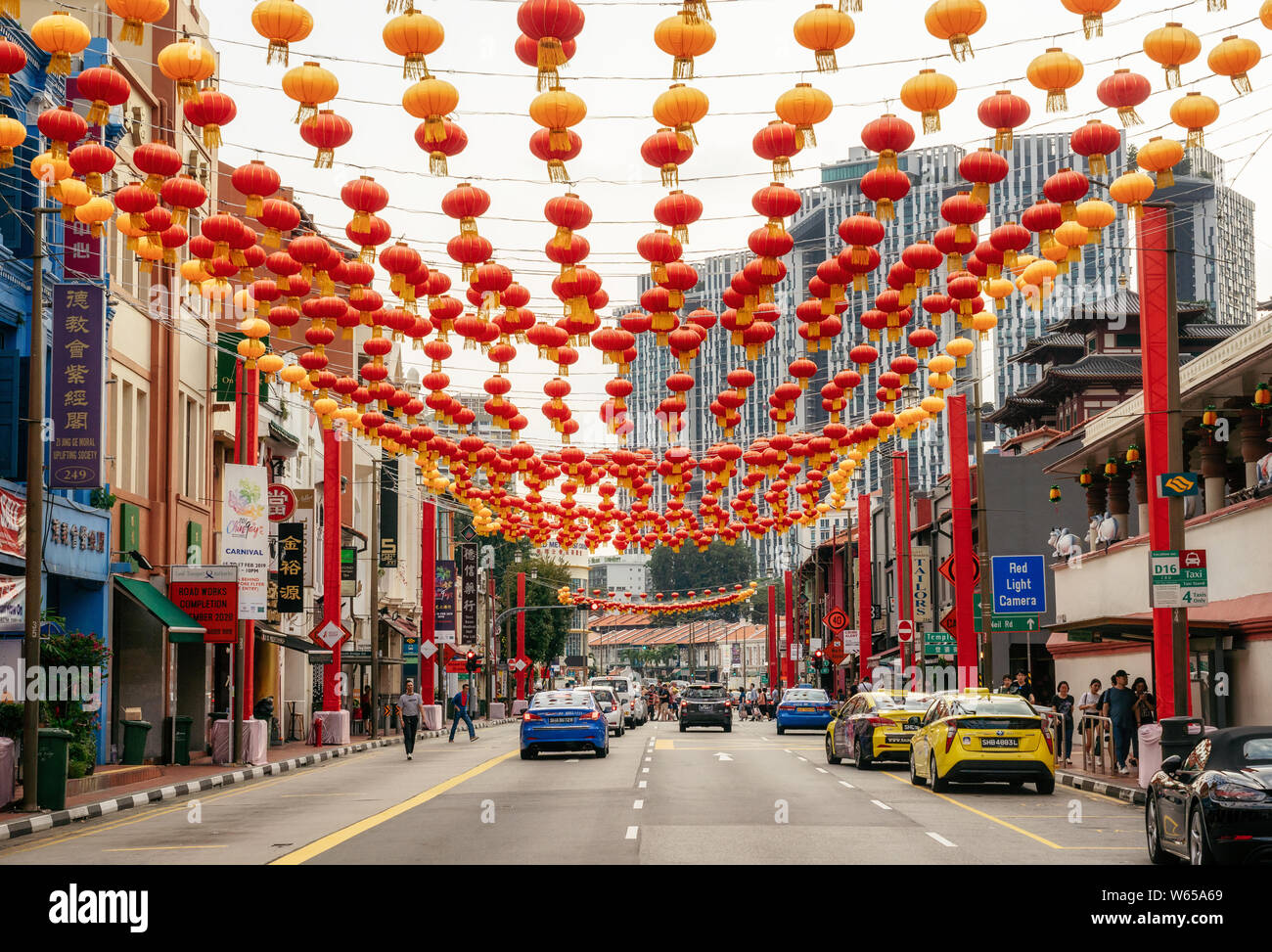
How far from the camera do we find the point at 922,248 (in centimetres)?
1811

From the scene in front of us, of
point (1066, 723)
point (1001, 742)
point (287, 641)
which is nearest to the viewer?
point (1001, 742)

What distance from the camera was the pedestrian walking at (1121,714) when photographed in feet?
90.8

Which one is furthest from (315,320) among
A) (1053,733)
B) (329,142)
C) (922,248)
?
(1053,733)

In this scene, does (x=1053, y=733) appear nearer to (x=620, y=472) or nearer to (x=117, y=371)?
(x=620, y=472)

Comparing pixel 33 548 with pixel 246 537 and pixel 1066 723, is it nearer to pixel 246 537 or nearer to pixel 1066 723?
pixel 246 537

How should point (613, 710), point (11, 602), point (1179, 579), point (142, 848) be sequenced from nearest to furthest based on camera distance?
point (142, 848) < point (1179, 579) < point (11, 602) < point (613, 710)

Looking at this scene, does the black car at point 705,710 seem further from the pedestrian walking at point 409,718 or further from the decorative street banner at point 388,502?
the decorative street banner at point 388,502

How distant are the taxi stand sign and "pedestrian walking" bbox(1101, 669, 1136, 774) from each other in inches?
192

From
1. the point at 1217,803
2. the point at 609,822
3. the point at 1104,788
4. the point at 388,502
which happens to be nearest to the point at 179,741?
the point at 609,822

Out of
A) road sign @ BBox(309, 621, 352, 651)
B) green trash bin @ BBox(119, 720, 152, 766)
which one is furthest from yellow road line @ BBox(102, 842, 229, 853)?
Result: road sign @ BBox(309, 621, 352, 651)

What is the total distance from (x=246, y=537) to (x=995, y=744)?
17837 mm

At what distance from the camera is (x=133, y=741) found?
3009 cm

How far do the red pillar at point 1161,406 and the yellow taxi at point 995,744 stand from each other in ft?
6.92
